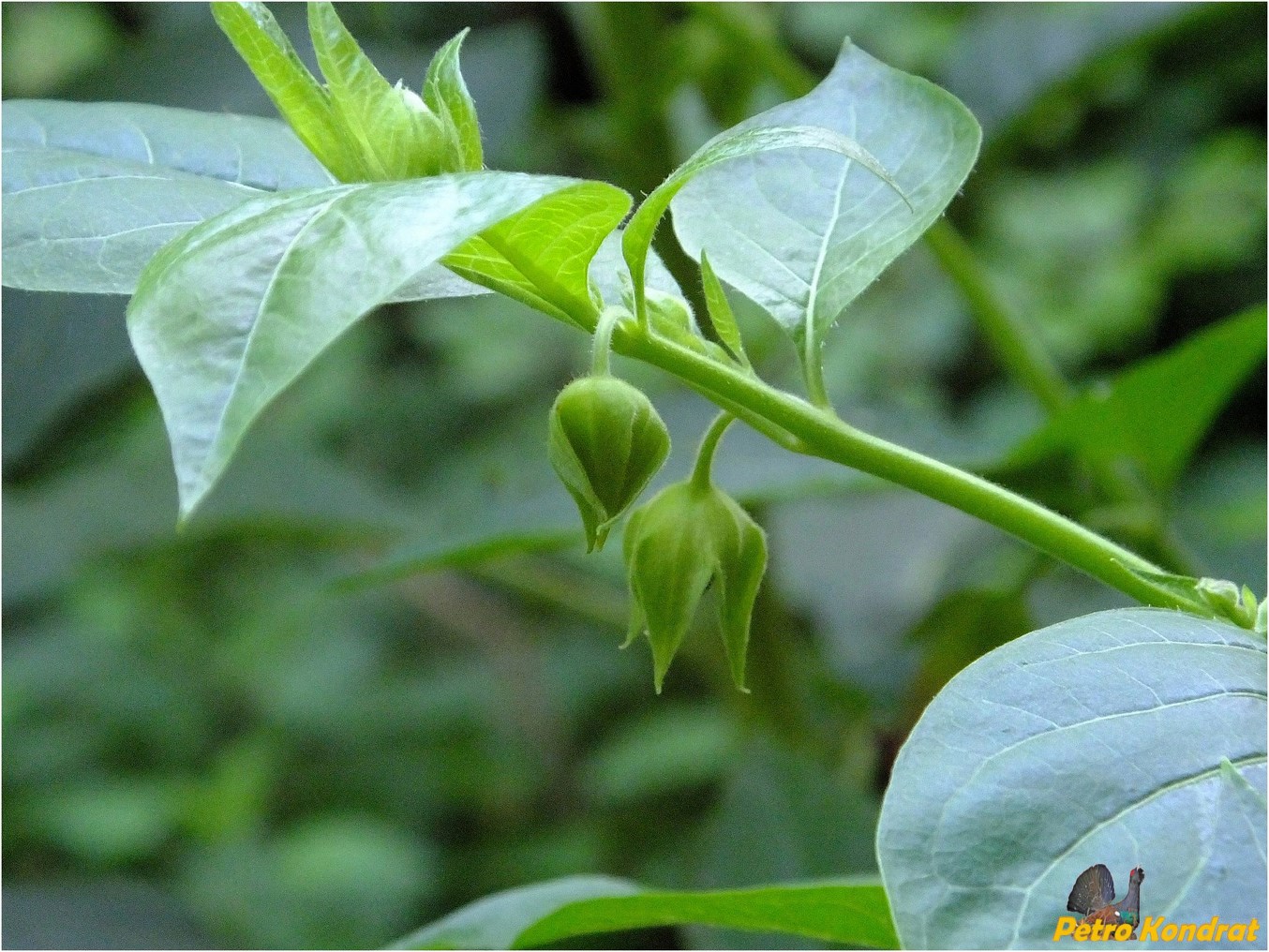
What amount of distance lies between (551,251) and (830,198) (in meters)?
0.20

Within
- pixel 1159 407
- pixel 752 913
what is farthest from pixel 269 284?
pixel 1159 407

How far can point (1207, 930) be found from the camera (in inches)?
13.5

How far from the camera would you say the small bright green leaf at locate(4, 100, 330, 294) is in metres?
0.49

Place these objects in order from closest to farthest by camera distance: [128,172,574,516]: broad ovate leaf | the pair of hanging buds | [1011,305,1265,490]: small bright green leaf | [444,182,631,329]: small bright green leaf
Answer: [128,172,574,516]: broad ovate leaf, [444,182,631,329]: small bright green leaf, the pair of hanging buds, [1011,305,1265,490]: small bright green leaf

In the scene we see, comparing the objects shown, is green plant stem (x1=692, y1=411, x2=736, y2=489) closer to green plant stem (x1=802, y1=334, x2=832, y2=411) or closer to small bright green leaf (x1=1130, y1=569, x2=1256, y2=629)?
green plant stem (x1=802, y1=334, x2=832, y2=411)

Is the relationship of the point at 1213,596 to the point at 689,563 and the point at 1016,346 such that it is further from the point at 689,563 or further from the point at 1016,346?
the point at 1016,346

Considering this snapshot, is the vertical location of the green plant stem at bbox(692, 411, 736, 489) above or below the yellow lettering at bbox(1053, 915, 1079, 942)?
above

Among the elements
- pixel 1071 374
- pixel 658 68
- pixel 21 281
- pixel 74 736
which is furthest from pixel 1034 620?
pixel 74 736

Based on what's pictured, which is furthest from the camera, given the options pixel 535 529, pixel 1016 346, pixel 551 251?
pixel 1016 346

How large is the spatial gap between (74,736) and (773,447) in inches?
74.7

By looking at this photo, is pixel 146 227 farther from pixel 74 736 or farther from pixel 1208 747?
pixel 74 736

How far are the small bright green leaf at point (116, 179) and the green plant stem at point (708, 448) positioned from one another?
192 millimetres

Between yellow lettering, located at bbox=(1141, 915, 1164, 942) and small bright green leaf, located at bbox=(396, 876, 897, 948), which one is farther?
small bright green leaf, located at bbox=(396, 876, 897, 948)

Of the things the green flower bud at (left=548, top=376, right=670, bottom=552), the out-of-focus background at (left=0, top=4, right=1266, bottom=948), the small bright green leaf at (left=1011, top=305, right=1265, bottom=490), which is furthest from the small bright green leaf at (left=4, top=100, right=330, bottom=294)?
the small bright green leaf at (left=1011, top=305, right=1265, bottom=490)
